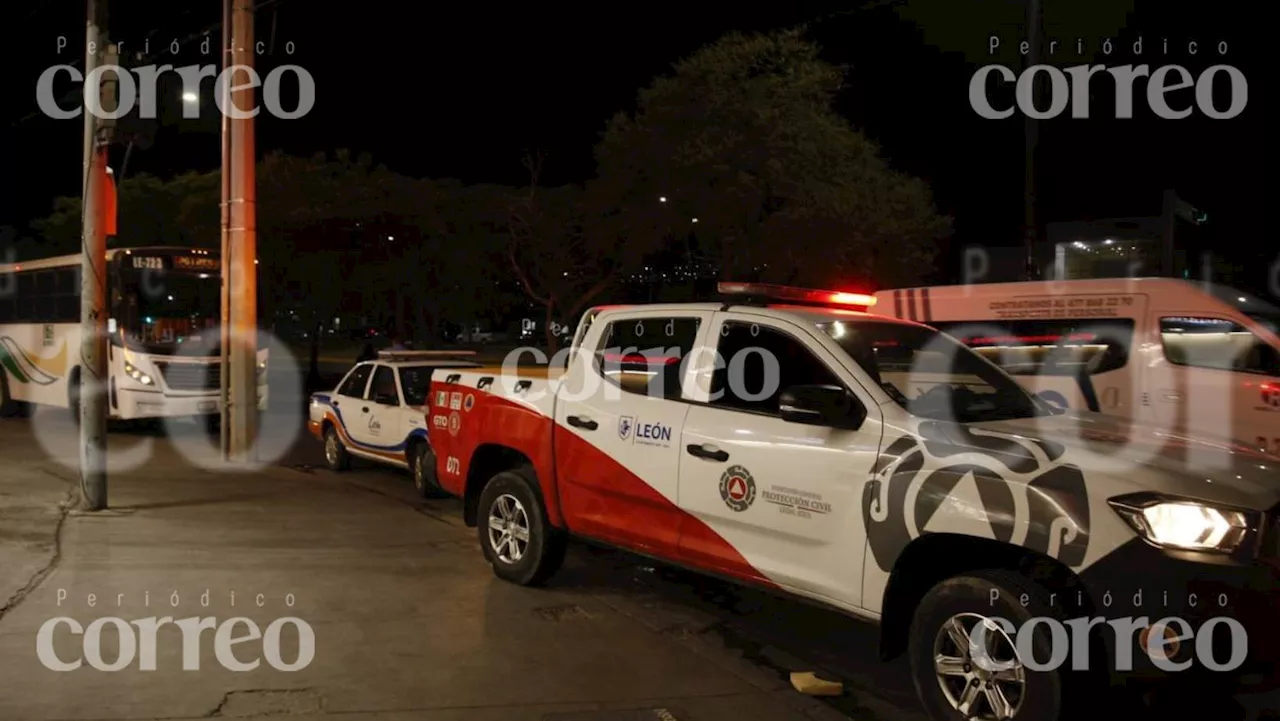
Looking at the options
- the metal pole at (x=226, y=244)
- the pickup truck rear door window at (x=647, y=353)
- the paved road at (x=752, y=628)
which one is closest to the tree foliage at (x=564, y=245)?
the metal pole at (x=226, y=244)

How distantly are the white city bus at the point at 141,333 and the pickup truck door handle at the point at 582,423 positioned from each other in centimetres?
1101

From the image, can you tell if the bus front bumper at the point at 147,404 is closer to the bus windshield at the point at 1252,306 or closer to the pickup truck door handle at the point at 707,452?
the pickup truck door handle at the point at 707,452

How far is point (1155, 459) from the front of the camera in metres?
4.09

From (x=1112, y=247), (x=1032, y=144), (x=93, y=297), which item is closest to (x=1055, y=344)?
(x=1032, y=144)

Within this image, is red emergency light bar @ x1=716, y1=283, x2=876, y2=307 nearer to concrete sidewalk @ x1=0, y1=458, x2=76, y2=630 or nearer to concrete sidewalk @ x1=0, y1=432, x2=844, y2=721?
concrete sidewalk @ x1=0, y1=432, x2=844, y2=721

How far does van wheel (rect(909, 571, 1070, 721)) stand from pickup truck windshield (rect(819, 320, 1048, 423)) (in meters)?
0.88

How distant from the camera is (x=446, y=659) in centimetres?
536

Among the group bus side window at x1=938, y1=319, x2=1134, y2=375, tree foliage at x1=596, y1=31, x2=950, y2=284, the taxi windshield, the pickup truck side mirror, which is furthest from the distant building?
the pickup truck side mirror

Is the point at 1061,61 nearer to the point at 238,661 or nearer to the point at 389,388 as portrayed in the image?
the point at 389,388

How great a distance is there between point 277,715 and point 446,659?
3.31ft

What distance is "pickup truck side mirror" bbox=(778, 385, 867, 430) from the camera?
4.61 m

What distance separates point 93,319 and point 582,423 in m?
4.96

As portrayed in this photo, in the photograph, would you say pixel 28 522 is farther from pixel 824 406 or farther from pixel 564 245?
pixel 564 245

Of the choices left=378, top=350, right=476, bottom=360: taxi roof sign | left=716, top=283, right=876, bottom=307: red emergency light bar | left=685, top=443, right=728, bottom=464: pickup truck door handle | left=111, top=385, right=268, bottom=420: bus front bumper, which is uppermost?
left=716, top=283, right=876, bottom=307: red emergency light bar
